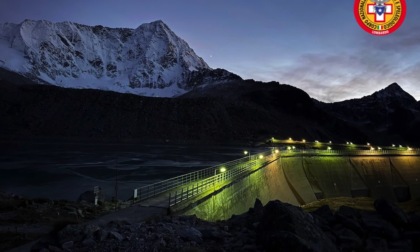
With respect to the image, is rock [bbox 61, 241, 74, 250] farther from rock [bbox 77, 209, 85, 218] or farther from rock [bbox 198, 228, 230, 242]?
rock [bbox 77, 209, 85, 218]

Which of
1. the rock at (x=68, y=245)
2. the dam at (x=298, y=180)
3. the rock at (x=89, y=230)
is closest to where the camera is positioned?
the rock at (x=68, y=245)

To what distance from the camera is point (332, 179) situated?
60.4 m

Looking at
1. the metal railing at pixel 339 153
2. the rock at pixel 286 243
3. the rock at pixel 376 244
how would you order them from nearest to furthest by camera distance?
the rock at pixel 286 243, the rock at pixel 376 244, the metal railing at pixel 339 153

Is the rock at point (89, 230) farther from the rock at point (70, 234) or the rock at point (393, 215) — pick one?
the rock at point (393, 215)

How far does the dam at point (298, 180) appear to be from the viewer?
25.7m

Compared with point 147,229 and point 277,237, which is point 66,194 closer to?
point 147,229

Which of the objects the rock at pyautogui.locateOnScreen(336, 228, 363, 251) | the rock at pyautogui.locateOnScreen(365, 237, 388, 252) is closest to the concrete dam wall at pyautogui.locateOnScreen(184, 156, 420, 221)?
the rock at pyautogui.locateOnScreen(336, 228, 363, 251)

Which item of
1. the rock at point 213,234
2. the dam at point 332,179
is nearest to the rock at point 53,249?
the rock at point 213,234

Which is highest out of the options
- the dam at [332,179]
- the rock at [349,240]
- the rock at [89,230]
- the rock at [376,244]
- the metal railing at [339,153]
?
the metal railing at [339,153]

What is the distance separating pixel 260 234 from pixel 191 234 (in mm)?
2478

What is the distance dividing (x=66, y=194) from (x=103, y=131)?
150396 millimetres

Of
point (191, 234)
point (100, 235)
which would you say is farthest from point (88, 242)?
point (191, 234)

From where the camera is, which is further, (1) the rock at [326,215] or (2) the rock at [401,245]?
(1) the rock at [326,215]

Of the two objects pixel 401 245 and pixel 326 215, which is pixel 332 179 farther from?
pixel 401 245
